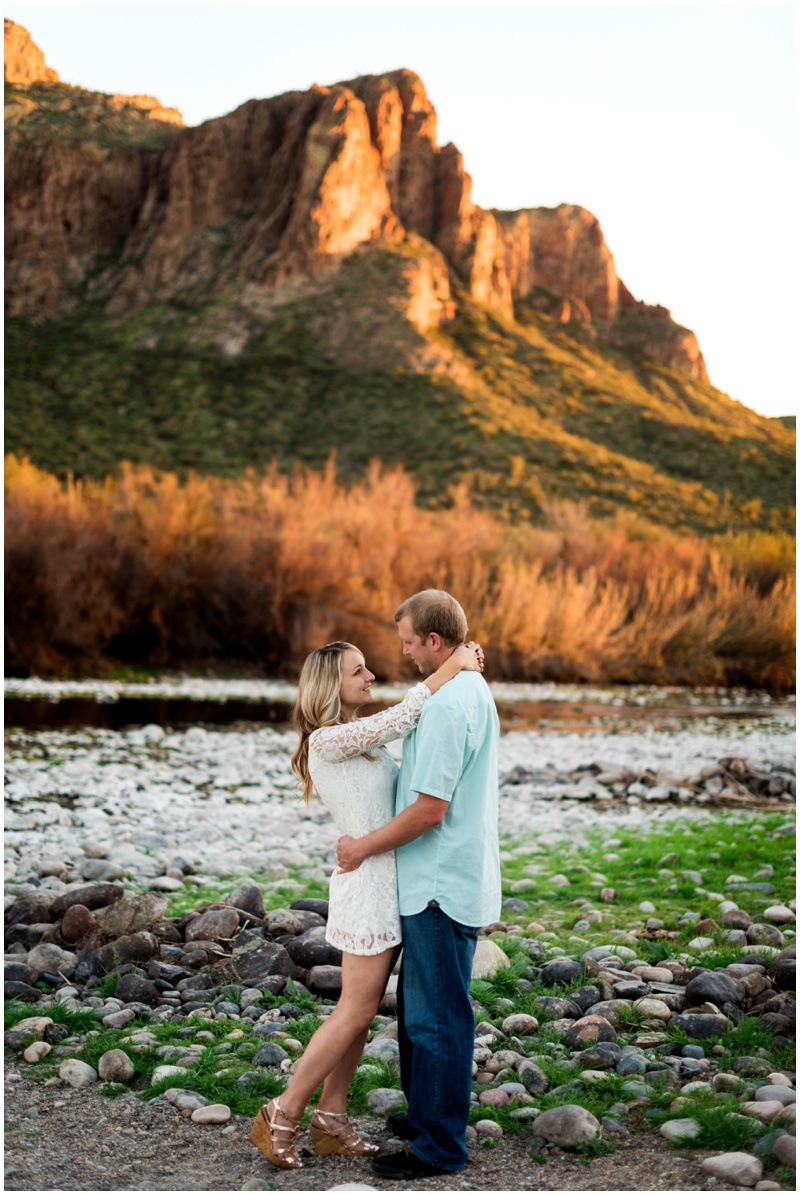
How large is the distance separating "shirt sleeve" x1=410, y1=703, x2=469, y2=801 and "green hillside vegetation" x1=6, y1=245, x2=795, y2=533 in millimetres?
37170

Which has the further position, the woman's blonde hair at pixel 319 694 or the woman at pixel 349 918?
the woman's blonde hair at pixel 319 694

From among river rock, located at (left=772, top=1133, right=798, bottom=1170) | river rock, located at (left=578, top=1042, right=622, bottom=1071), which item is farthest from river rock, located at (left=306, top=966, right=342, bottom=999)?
river rock, located at (left=772, top=1133, right=798, bottom=1170)

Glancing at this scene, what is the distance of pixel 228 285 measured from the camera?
70.8m

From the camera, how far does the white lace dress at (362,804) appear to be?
3295mm

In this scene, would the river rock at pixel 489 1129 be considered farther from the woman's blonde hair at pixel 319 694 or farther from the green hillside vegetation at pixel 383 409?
the green hillside vegetation at pixel 383 409

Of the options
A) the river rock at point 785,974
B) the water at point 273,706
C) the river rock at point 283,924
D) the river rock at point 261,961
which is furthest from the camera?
the water at point 273,706

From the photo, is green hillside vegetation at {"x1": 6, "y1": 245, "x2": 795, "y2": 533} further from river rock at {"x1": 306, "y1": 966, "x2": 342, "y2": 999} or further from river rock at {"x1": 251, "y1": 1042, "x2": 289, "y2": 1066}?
river rock at {"x1": 251, "y1": 1042, "x2": 289, "y2": 1066}

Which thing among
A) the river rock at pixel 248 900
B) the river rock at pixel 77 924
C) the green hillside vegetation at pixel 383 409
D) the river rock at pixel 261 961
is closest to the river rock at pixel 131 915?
the river rock at pixel 77 924

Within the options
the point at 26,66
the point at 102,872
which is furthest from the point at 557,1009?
the point at 26,66

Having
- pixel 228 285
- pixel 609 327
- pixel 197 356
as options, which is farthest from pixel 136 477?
pixel 609 327

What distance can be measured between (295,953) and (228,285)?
A: 70.7 meters

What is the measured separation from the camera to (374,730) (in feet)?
10.8

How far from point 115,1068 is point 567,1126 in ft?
5.49

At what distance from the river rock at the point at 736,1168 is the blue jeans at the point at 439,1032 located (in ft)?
2.41
